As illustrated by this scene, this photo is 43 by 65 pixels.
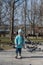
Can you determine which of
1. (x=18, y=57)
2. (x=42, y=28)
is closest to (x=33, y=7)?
(x=42, y=28)

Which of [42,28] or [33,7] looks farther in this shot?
[42,28]

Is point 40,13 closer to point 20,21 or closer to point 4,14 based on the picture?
point 20,21

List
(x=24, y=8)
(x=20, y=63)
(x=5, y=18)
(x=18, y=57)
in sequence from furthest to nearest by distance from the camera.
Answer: (x=5, y=18)
(x=24, y=8)
(x=18, y=57)
(x=20, y=63)

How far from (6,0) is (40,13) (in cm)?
1994

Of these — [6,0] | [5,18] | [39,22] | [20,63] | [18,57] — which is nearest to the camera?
[20,63]

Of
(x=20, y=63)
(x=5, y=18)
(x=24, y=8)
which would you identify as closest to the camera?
(x=20, y=63)

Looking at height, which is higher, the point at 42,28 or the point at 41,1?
the point at 41,1

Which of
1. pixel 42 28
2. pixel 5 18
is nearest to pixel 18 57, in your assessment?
pixel 5 18

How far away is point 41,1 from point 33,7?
227cm

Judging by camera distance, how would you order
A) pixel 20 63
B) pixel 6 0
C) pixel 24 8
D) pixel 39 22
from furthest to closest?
1. pixel 39 22
2. pixel 24 8
3. pixel 6 0
4. pixel 20 63

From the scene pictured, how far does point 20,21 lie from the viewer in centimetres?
5825

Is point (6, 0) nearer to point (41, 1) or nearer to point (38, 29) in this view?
point (41, 1)

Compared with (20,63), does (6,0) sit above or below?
above

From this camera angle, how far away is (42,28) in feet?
214
